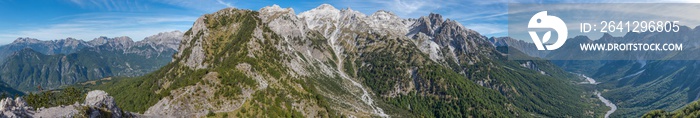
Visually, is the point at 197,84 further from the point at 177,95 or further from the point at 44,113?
the point at 44,113

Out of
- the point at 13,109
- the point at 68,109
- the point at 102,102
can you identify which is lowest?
the point at 102,102

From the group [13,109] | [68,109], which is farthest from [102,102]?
[13,109]

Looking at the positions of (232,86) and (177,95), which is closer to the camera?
(177,95)

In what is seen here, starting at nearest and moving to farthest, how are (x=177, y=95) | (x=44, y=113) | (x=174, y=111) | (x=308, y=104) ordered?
(x=44, y=113), (x=174, y=111), (x=177, y=95), (x=308, y=104)

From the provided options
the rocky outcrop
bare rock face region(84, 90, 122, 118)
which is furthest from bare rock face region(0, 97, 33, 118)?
bare rock face region(84, 90, 122, 118)

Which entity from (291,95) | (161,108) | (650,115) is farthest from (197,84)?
(650,115)

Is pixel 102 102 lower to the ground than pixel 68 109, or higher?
lower

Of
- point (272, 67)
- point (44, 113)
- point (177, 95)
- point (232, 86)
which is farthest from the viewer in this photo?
point (272, 67)

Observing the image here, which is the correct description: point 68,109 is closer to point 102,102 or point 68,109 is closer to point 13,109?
point 13,109

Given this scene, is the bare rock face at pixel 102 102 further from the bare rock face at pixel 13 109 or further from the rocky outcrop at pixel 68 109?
the bare rock face at pixel 13 109

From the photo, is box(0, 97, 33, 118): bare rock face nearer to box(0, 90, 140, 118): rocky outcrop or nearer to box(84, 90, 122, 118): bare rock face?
box(0, 90, 140, 118): rocky outcrop

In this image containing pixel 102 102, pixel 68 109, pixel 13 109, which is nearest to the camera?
pixel 13 109
